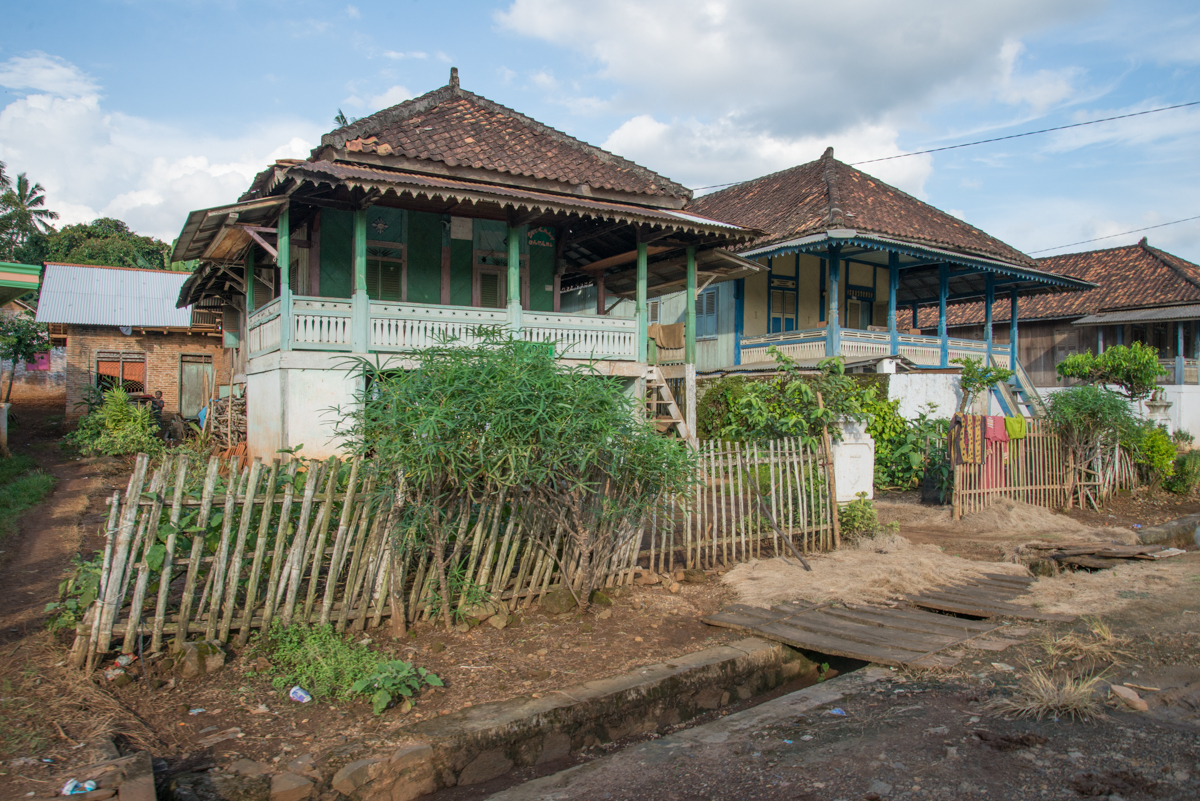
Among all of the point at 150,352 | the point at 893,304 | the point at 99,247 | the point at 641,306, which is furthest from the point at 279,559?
the point at 99,247

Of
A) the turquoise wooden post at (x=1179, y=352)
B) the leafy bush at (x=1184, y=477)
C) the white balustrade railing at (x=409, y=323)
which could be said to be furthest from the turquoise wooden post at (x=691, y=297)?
the turquoise wooden post at (x=1179, y=352)

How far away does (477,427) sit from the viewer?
4.84 m

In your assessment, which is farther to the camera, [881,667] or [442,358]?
[442,358]

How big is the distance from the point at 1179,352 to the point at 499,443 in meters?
24.8

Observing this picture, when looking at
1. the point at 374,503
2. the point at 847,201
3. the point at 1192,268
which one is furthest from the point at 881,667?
the point at 1192,268

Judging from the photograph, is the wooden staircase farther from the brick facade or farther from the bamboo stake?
the brick facade

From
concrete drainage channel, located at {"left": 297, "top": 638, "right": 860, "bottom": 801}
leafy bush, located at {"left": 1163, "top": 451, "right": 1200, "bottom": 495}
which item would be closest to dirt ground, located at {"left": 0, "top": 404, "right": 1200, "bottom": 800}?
concrete drainage channel, located at {"left": 297, "top": 638, "right": 860, "bottom": 801}

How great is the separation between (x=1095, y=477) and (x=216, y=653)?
1286 cm

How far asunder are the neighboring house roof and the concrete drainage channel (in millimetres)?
21678

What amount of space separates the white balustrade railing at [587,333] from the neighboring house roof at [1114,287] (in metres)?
15.6

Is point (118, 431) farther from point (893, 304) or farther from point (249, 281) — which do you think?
point (893, 304)

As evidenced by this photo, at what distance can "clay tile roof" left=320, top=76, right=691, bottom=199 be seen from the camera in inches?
472

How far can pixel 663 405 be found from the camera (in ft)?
44.3

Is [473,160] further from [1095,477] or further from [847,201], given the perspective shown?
[1095,477]
